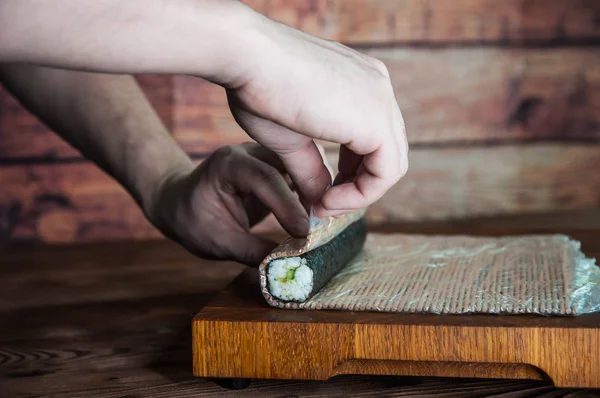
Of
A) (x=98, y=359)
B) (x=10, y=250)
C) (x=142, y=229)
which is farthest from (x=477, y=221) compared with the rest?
(x=98, y=359)

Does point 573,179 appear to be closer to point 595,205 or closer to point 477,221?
point 595,205

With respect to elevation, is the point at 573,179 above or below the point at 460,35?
below

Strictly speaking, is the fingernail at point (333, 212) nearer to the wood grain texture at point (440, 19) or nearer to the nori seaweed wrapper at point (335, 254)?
the nori seaweed wrapper at point (335, 254)

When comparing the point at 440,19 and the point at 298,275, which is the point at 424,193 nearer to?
the point at 440,19

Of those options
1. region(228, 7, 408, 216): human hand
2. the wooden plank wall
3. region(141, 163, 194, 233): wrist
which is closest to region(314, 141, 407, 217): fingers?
region(228, 7, 408, 216): human hand

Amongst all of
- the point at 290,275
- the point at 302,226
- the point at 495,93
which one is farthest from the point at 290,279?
the point at 495,93

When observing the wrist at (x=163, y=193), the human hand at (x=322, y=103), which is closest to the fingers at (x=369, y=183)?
the human hand at (x=322, y=103)

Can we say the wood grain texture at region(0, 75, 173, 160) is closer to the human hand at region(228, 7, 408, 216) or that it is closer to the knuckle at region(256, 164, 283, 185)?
the knuckle at region(256, 164, 283, 185)
